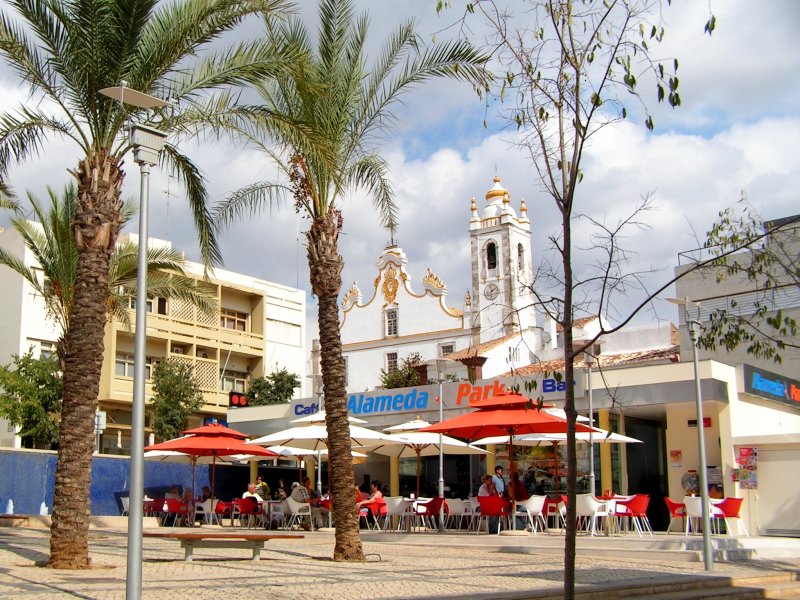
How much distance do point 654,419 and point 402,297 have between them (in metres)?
43.3

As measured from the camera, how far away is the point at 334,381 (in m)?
15.0

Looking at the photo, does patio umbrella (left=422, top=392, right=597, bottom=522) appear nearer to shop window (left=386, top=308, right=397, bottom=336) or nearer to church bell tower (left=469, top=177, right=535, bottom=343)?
church bell tower (left=469, top=177, right=535, bottom=343)

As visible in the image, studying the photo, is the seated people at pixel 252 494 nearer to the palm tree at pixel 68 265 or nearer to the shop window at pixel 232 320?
the palm tree at pixel 68 265

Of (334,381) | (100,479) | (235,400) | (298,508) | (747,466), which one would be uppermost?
(235,400)

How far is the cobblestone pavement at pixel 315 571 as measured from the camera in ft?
33.9

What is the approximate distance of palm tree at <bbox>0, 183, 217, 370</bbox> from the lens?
2323 centimetres

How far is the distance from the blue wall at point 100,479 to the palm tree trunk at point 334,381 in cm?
1617

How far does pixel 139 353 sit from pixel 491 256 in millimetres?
61473

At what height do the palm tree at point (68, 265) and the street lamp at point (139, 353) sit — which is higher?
the palm tree at point (68, 265)

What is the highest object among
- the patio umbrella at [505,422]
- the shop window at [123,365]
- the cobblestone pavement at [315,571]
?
the shop window at [123,365]

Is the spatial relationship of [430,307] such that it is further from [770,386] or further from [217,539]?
[217,539]

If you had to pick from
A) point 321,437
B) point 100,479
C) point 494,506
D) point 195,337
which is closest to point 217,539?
point 494,506

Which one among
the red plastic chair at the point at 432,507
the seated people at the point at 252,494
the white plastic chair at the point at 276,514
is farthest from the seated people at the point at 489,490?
the seated people at the point at 252,494

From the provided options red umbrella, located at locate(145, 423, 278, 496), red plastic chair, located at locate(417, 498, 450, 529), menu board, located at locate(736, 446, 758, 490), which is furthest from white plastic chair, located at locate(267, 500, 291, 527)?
menu board, located at locate(736, 446, 758, 490)
